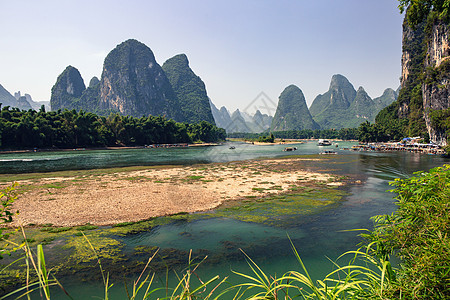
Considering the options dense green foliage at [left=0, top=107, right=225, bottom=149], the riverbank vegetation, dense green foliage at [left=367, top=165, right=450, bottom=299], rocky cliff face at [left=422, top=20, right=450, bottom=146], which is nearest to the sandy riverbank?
the riverbank vegetation

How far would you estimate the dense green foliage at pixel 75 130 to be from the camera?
69125 millimetres

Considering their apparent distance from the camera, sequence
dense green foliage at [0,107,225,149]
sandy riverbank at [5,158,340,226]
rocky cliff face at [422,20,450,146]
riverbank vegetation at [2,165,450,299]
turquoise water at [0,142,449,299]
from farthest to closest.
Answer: dense green foliage at [0,107,225,149] < rocky cliff face at [422,20,450,146] < sandy riverbank at [5,158,340,226] < turquoise water at [0,142,449,299] < riverbank vegetation at [2,165,450,299]

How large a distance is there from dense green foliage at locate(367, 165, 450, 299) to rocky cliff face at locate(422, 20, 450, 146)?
6665 cm

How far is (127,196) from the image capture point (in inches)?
678

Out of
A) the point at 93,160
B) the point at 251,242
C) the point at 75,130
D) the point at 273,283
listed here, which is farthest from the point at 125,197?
the point at 75,130

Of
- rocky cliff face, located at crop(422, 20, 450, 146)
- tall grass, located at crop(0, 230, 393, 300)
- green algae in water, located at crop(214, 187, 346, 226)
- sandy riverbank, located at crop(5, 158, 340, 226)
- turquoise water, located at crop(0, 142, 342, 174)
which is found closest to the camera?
tall grass, located at crop(0, 230, 393, 300)

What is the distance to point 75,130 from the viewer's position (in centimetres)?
8181

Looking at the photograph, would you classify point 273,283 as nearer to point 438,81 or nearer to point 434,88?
point 438,81

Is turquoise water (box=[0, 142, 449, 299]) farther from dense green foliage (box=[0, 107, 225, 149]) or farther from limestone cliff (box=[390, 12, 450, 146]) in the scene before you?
dense green foliage (box=[0, 107, 225, 149])

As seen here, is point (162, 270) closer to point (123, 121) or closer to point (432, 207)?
point (432, 207)

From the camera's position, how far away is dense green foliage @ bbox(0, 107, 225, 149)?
69.1 meters

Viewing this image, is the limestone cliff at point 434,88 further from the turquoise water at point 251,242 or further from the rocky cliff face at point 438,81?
the turquoise water at point 251,242

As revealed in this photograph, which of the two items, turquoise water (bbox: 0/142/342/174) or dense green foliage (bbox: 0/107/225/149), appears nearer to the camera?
turquoise water (bbox: 0/142/342/174)

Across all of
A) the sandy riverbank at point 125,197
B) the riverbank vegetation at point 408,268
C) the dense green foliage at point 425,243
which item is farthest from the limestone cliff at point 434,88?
the riverbank vegetation at point 408,268
